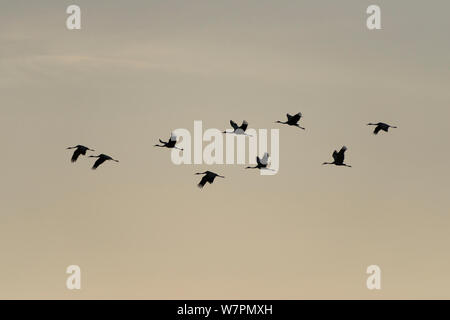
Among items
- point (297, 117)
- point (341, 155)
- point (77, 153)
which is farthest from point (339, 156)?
point (77, 153)

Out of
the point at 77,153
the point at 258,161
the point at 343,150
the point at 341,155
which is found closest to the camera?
the point at 77,153

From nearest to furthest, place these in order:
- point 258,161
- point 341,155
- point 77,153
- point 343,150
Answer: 1. point 77,153
2. point 258,161
3. point 343,150
4. point 341,155

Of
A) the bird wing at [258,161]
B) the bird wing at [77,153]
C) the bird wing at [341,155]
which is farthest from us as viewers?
the bird wing at [341,155]

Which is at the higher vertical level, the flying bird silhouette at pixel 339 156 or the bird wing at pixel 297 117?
the bird wing at pixel 297 117

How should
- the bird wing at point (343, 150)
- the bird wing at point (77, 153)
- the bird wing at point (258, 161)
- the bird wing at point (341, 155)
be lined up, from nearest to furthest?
1. the bird wing at point (77, 153)
2. the bird wing at point (258, 161)
3. the bird wing at point (343, 150)
4. the bird wing at point (341, 155)

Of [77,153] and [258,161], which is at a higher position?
[77,153]

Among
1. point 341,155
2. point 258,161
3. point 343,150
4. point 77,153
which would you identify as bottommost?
point 258,161

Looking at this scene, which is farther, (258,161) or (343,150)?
(343,150)

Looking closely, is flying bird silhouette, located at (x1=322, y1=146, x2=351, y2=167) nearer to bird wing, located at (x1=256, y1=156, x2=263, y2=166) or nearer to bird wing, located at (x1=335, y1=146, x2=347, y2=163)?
bird wing, located at (x1=335, y1=146, x2=347, y2=163)

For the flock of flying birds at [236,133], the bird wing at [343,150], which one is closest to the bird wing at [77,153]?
the flock of flying birds at [236,133]

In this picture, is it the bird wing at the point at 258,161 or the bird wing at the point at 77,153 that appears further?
the bird wing at the point at 258,161

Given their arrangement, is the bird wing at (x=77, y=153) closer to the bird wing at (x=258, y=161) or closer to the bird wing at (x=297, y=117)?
the bird wing at (x=258, y=161)

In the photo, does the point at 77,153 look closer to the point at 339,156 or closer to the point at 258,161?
the point at 258,161
